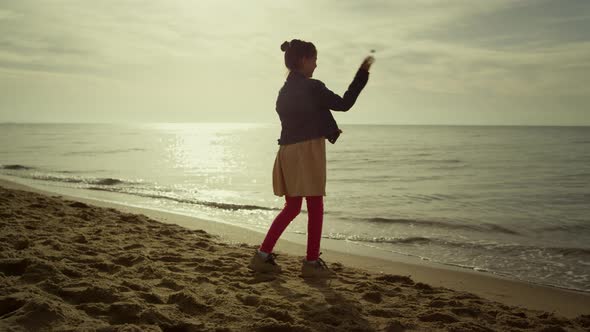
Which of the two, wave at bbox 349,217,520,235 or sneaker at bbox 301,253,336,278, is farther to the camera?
wave at bbox 349,217,520,235

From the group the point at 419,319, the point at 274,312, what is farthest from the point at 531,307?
the point at 274,312

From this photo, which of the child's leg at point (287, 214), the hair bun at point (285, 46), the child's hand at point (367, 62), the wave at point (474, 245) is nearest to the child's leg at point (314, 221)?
the child's leg at point (287, 214)

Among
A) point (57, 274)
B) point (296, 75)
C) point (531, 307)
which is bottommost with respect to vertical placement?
point (531, 307)

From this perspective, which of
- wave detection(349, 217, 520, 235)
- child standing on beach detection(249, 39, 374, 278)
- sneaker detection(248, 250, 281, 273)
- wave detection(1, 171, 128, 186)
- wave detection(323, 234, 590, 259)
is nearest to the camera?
child standing on beach detection(249, 39, 374, 278)

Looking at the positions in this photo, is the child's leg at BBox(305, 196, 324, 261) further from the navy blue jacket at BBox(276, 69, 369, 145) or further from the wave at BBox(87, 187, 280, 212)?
the wave at BBox(87, 187, 280, 212)

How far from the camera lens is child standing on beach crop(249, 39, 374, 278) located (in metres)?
3.76

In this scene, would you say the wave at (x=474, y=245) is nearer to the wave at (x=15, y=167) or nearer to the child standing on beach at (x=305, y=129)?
the child standing on beach at (x=305, y=129)

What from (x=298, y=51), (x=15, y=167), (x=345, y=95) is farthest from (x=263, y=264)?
(x=15, y=167)

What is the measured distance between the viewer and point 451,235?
7316 millimetres

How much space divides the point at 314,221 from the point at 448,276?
193 centimetres

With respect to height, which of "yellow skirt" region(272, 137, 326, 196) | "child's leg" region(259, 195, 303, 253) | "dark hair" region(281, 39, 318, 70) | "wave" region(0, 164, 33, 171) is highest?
"dark hair" region(281, 39, 318, 70)

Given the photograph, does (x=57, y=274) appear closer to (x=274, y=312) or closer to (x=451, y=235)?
(x=274, y=312)

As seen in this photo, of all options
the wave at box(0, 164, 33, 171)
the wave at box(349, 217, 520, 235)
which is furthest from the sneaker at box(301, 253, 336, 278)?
the wave at box(0, 164, 33, 171)

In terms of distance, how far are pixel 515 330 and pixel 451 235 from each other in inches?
174
